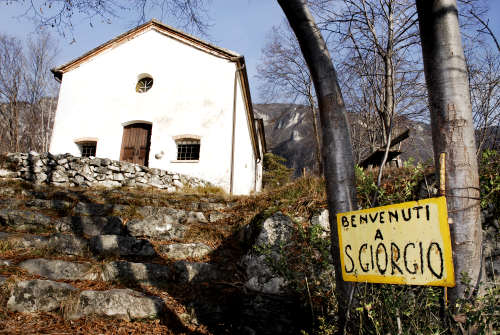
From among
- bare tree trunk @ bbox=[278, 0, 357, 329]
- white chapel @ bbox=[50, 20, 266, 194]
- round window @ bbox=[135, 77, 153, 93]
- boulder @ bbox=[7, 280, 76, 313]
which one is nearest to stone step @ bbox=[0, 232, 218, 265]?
boulder @ bbox=[7, 280, 76, 313]

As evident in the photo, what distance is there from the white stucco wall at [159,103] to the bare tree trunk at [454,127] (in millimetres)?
8679

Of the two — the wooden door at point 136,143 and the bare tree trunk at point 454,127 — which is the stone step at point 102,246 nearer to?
the bare tree trunk at point 454,127

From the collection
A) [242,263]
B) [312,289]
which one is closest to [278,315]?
[312,289]

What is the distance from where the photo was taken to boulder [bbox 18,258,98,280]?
125 inches

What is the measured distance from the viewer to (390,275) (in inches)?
60.5

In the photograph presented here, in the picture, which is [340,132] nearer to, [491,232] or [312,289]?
[312,289]

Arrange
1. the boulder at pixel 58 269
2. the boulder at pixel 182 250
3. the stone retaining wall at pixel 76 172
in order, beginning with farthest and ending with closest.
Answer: the stone retaining wall at pixel 76 172 → the boulder at pixel 182 250 → the boulder at pixel 58 269

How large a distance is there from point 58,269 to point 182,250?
155 centimetres

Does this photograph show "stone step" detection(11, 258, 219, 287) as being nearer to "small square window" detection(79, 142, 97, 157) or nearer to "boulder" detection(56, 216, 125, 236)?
"boulder" detection(56, 216, 125, 236)

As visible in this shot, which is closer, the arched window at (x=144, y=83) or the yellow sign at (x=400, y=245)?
the yellow sign at (x=400, y=245)

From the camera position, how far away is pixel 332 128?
7.23 feet

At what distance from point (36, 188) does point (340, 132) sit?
22.1 ft

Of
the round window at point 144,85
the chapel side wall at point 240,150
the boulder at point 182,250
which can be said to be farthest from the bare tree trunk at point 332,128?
the round window at point 144,85

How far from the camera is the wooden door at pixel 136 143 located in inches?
442
